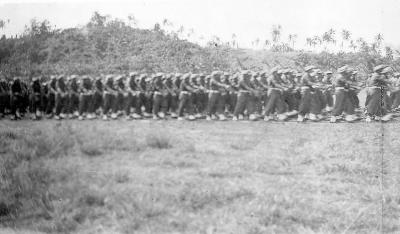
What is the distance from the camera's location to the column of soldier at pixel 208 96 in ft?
24.2

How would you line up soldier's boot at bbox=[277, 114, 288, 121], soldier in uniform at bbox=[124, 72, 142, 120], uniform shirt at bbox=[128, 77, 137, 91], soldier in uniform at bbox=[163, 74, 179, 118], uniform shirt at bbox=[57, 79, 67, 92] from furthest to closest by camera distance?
uniform shirt at bbox=[57, 79, 67, 92] → uniform shirt at bbox=[128, 77, 137, 91] → soldier in uniform at bbox=[124, 72, 142, 120] → soldier in uniform at bbox=[163, 74, 179, 118] → soldier's boot at bbox=[277, 114, 288, 121]

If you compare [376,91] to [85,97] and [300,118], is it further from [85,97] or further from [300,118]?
[85,97]

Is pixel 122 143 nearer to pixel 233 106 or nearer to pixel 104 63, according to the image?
pixel 233 106

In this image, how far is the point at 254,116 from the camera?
750 cm

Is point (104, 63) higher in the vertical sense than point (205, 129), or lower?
higher

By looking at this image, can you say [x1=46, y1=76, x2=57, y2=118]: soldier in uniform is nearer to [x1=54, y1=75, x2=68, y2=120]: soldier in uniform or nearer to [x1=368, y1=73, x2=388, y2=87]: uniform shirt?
[x1=54, y1=75, x2=68, y2=120]: soldier in uniform

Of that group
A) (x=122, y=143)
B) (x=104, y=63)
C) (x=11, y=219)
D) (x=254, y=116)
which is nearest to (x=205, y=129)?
(x=254, y=116)

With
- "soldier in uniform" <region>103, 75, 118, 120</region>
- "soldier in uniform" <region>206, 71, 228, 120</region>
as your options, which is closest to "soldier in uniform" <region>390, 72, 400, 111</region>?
"soldier in uniform" <region>206, 71, 228, 120</region>

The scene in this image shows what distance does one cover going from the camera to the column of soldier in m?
7.36

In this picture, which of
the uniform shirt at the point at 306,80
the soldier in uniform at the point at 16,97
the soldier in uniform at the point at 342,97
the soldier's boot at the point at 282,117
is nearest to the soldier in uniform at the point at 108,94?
the soldier in uniform at the point at 16,97

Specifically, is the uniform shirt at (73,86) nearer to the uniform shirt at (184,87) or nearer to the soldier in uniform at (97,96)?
the soldier in uniform at (97,96)

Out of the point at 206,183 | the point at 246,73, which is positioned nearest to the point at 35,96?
the point at 246,73

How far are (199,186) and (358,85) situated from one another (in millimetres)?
4366

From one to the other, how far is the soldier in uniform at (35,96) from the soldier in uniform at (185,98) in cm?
272
